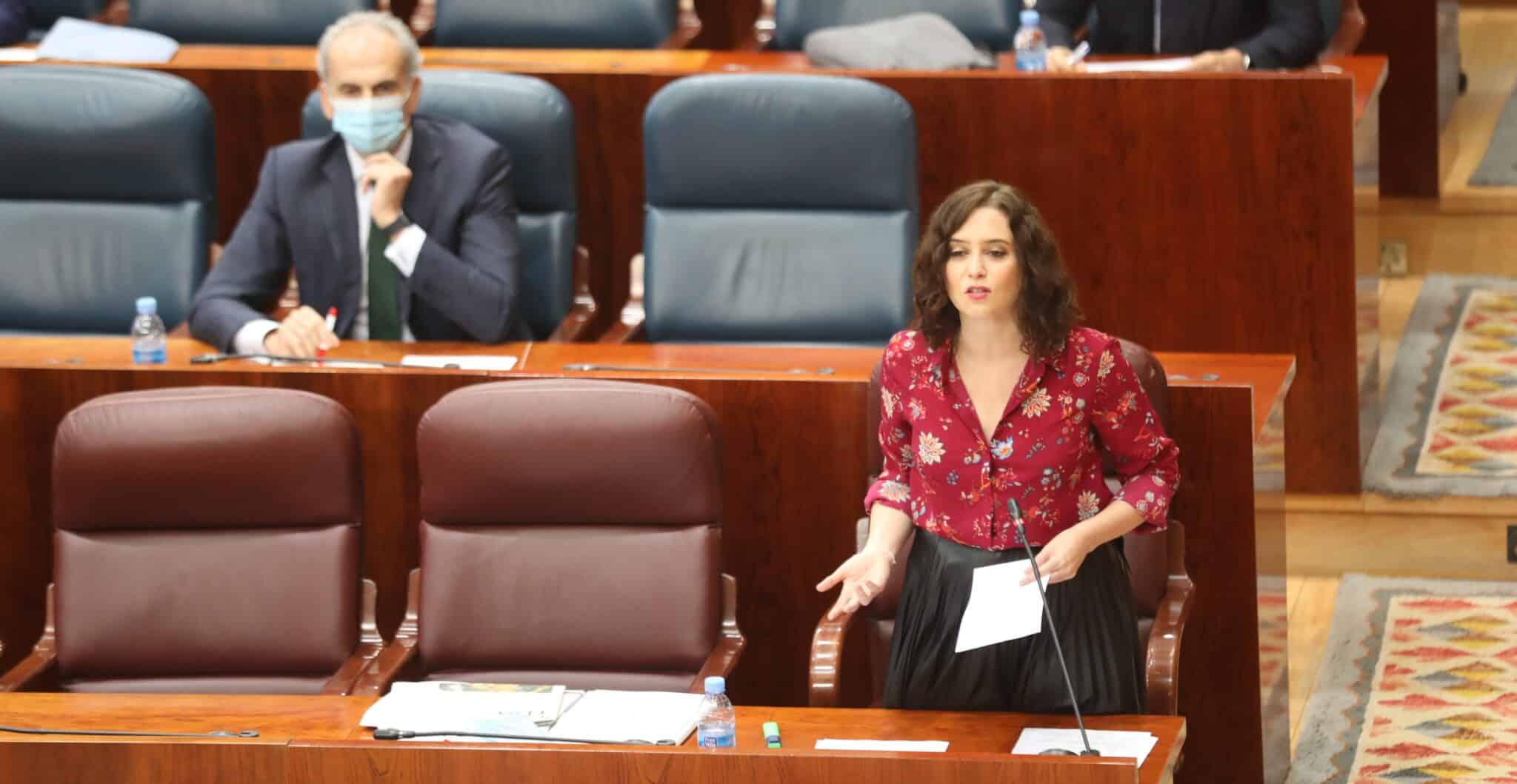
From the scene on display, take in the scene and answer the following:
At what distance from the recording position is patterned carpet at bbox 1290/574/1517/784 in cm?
314

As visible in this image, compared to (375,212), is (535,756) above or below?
below

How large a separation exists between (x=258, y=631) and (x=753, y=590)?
67 centimetres

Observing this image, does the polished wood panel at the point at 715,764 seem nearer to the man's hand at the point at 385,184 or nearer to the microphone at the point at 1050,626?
the microphone at the point at 1050,626

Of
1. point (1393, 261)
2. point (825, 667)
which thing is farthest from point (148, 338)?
point (1393, 261)

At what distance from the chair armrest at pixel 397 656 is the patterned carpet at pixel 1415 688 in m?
1.23

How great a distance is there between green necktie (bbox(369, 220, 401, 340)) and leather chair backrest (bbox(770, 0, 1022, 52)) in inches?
52.4

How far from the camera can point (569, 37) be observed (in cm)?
464

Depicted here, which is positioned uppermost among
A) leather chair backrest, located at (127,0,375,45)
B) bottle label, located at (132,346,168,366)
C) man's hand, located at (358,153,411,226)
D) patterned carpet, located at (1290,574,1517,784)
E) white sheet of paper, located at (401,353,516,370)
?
leather chair backrest, located at (127,0,375,45)

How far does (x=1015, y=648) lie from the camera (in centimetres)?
251

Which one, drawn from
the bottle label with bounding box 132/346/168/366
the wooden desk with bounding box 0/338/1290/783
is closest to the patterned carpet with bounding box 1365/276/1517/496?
the wooden desk with bounding box 0/338/1290/783

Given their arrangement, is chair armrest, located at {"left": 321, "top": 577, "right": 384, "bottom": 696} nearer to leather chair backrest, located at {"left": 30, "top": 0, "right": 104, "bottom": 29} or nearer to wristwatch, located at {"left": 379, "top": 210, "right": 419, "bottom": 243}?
wristwatch, located at {"left": 379, "top": 210, "right": 419, "bottom": 243}

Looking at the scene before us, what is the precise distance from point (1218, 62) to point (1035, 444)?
1646 millimetres

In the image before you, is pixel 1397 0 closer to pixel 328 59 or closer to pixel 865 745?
pixel 328 59

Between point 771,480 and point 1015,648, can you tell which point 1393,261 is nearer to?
point 771,480
